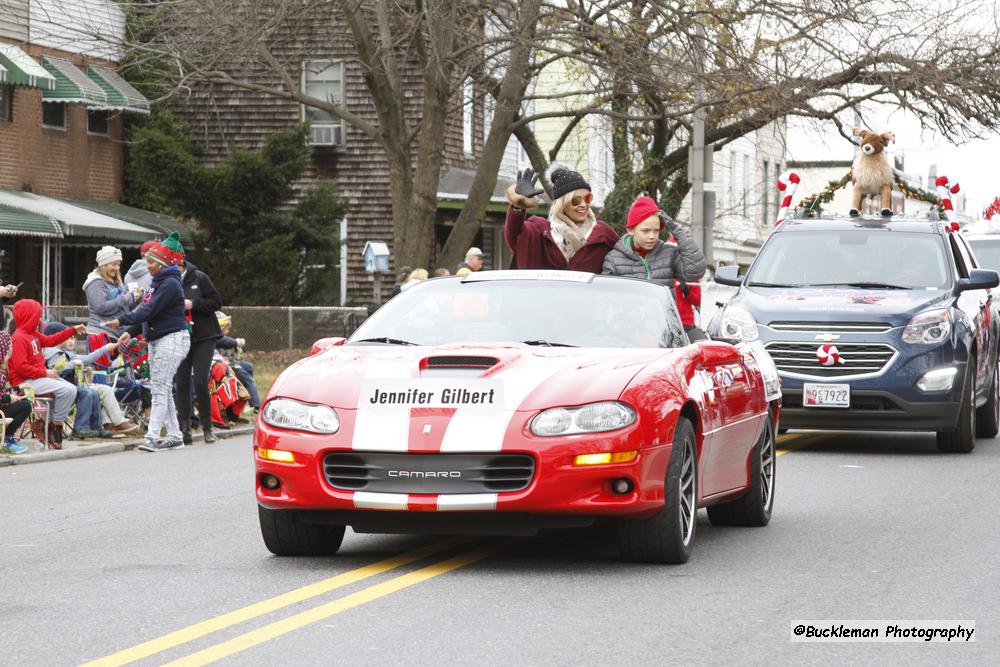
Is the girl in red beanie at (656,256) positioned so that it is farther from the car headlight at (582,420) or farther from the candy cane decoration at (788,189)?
the candy cane decoration at (788,189)

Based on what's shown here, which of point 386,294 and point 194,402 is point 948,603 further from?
point 386,294

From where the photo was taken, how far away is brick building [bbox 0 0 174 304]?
1155 inches

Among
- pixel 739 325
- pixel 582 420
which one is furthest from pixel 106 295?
pixel 582 420

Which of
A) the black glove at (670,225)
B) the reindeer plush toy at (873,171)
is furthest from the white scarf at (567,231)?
the reindeer plush toy at (873,171)

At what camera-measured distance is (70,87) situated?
101 ft

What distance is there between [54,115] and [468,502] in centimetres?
2660

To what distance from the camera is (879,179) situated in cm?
1856

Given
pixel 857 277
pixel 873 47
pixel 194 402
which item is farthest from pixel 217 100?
pixel 857 277

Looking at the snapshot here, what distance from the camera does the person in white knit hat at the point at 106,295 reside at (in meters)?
17.3

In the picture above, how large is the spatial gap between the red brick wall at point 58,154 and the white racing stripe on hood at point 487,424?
24.3 metres

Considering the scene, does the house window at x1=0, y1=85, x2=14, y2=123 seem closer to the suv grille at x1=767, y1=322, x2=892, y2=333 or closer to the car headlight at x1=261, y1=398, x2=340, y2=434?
the suv grille at x1=767, y1=322, x2=892, y2=333

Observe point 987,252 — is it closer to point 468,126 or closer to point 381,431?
point 468,126

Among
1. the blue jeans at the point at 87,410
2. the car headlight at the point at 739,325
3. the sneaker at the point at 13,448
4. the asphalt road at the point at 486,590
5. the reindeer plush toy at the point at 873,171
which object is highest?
the reindeer plush toy at the point at 873,171

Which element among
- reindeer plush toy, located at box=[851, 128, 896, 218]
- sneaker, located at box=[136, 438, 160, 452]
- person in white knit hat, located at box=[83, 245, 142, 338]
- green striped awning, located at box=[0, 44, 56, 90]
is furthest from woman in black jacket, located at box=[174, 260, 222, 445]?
green striped awning, located at box=[0, 44, 56, 90]
